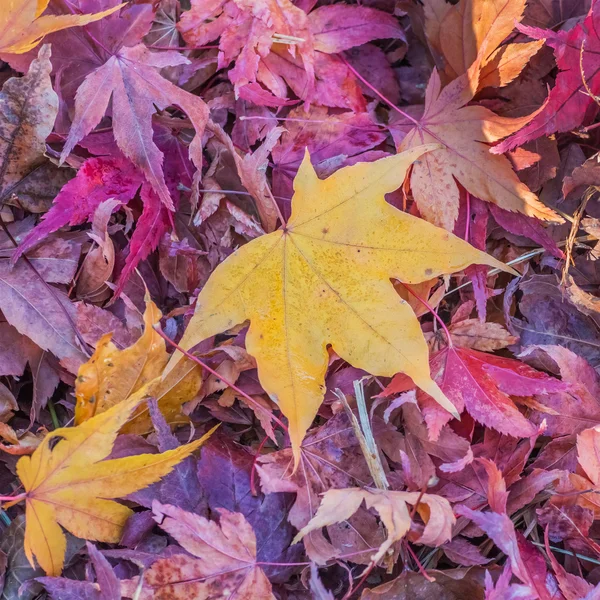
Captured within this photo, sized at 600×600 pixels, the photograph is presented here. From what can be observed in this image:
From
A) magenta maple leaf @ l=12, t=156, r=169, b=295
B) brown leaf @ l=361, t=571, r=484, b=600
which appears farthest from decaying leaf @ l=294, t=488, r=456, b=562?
magenta maple leaf @ l=12, t=156, r=169, b=295

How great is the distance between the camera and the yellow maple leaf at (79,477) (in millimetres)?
778

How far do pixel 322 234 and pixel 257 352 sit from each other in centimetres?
21

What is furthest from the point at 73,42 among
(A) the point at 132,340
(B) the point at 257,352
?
(B) the point at 257,352

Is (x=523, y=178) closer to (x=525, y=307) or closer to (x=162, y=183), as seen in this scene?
(x=525, y=307)

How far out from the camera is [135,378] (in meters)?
0.87

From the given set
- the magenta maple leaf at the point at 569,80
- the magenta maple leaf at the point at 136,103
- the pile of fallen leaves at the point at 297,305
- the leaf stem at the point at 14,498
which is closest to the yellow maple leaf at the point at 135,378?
the pile of fallen leaves at the point at 297,305

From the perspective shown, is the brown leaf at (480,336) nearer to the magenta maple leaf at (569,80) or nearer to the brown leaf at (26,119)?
the magenta maple leaf at (569,80)

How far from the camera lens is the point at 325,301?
82 cm

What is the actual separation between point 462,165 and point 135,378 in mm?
646

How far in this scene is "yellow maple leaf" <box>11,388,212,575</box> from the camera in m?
0.78

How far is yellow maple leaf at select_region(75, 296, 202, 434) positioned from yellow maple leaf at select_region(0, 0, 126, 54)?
44cm

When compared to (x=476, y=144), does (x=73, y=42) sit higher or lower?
higher

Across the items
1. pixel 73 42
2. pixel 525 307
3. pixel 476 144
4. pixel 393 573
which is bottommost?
pixel 393 573

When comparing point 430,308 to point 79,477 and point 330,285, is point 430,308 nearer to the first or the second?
point 330,285
